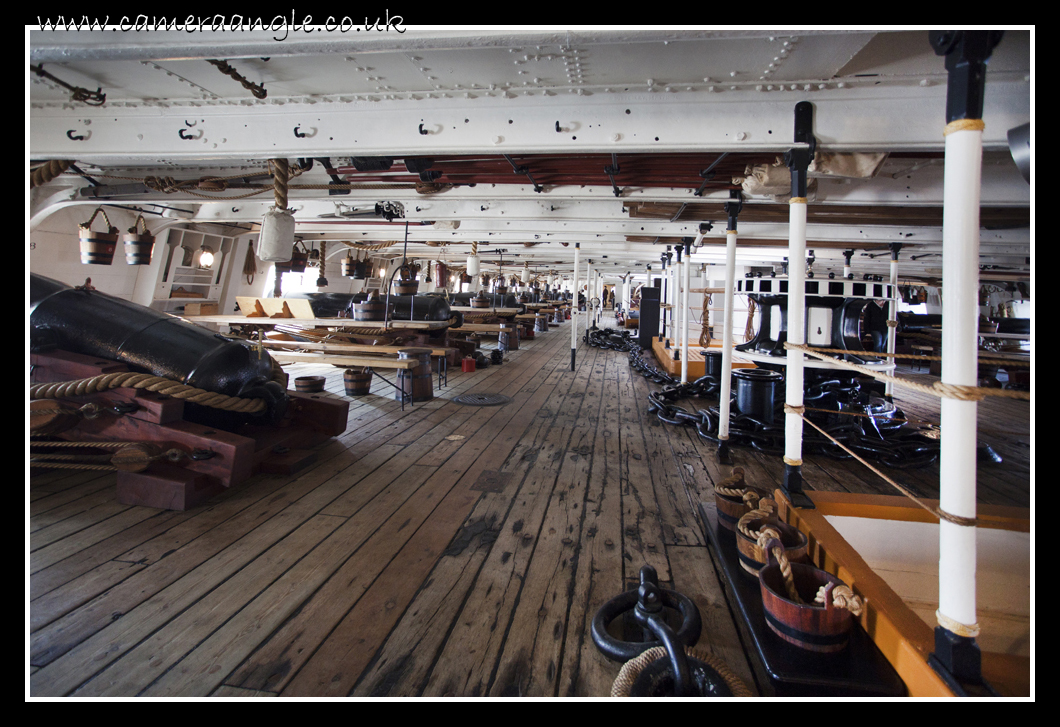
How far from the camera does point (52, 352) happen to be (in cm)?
377

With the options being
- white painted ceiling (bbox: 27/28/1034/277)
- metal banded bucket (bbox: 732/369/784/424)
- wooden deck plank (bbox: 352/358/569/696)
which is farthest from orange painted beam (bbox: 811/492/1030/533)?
metal banded bucket (bbox: 732/369/784/424)

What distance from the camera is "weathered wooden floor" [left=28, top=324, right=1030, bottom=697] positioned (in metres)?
1.87

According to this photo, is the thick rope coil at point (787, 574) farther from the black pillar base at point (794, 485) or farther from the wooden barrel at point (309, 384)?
the wooden barrel at point (309, 384)

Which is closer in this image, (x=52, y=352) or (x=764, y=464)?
(x=52, y=352)

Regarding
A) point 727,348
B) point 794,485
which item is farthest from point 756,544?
point 727,348

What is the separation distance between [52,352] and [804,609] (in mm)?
4900

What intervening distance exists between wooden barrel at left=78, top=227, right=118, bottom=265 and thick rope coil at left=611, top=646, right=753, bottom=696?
7252mm

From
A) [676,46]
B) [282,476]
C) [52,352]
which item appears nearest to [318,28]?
[676,46]

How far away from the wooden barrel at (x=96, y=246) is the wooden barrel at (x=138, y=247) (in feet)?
1.12

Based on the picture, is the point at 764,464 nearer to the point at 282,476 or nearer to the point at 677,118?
the point at 677,118

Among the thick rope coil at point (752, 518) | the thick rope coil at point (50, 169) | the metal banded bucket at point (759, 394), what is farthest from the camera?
the metal banded bucket at point (759, 394)

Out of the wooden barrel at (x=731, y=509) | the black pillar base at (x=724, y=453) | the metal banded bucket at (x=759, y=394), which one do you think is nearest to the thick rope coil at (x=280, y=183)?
the wooden barrel at (x=731, y=509)

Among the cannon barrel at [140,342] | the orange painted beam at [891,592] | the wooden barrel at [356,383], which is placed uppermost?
the cannon barrel at [140,342]

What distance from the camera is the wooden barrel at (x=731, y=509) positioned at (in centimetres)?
283
